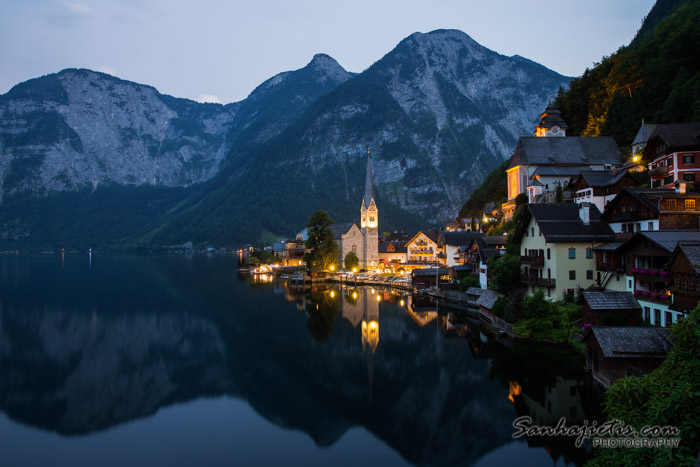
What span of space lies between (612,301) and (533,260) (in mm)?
10785

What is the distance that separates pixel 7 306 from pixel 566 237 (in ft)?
221

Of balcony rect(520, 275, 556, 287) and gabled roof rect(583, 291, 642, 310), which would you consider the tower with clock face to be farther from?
gabled roof rect(583, 291, 642, 310)

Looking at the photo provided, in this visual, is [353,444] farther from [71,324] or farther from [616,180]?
[71,324]

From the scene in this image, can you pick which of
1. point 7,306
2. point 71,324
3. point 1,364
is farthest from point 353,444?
point 7,306

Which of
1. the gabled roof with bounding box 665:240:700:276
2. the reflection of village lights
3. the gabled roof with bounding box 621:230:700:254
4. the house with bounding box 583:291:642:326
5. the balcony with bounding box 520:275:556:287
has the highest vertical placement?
the gabled roof with bounding box 621:230:700:254

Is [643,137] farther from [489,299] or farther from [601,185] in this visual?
[489,299]

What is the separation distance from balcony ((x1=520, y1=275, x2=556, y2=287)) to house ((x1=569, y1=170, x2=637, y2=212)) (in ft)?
28.7

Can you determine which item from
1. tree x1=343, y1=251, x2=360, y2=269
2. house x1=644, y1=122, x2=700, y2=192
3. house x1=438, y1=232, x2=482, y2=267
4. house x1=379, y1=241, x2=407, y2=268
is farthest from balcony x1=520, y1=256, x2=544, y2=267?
tree x1=343, y1=251, x2=360, y2=269

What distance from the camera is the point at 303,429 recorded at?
23781mm

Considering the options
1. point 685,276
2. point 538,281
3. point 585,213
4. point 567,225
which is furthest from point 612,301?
point 585,213

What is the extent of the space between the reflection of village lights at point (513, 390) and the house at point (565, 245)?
1164 centimetres

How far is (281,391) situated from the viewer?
29.7m

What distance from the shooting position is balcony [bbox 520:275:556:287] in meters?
36.5

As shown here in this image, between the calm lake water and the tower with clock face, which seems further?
the tower with clock face
